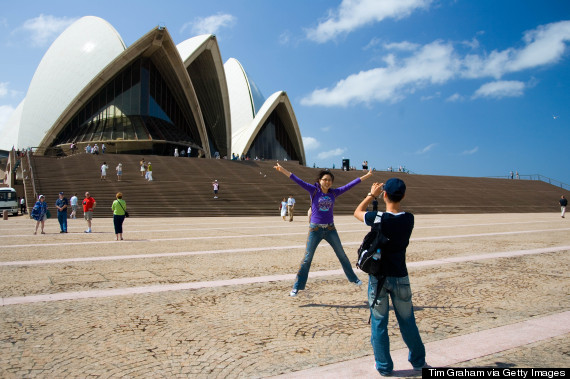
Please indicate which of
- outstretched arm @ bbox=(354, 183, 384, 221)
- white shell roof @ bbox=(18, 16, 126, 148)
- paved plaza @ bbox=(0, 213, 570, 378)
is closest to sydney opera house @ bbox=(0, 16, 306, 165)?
white shell roof @ bbox=(18, 16, 126, 148)

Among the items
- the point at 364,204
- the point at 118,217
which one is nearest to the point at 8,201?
the point at 118,217

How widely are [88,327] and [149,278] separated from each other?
1895mm

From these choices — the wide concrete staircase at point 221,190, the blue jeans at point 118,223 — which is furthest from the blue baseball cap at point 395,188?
the wide concrete staircase at point 221,190

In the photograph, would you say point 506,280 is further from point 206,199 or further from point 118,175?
point 118,175

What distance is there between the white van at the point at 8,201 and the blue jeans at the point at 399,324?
76.2 ft

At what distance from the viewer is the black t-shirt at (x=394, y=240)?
2.56m

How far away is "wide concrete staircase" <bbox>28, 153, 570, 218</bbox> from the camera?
65.0 feet

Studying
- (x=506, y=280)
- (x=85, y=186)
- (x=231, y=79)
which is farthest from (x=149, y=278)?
(x=231, y=79)

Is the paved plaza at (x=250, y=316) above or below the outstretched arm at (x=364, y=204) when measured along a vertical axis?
below

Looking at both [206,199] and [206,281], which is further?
[206,199]

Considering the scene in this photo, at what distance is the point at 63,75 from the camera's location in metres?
40.7

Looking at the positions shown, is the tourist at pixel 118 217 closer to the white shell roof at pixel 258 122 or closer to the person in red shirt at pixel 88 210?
the person in red shirt at pixel 88 210

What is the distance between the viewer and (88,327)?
3.36m

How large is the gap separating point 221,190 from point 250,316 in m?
19.5
